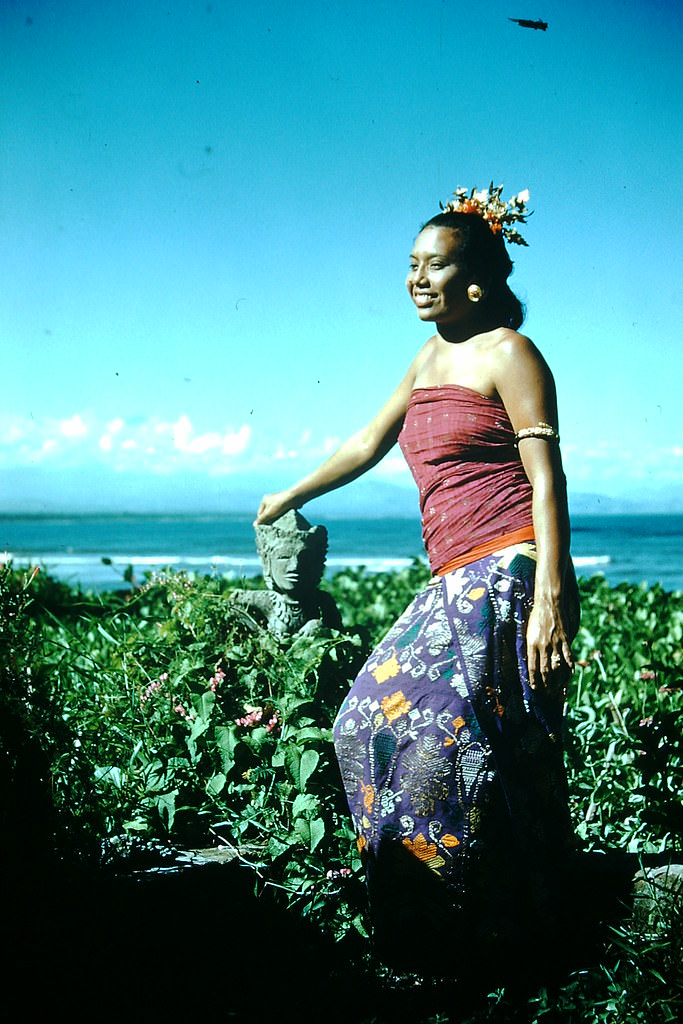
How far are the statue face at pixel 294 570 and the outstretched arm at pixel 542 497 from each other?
1033 millimetres

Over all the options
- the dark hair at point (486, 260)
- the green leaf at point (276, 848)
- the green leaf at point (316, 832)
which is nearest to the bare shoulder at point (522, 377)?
the dark hair at point (486, 260)

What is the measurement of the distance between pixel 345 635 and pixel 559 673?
3.17 feet

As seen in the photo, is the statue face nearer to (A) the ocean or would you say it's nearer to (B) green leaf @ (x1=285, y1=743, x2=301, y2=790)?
(B) green leaf @ (x1=285, y1=743, x2=301, y2=790)

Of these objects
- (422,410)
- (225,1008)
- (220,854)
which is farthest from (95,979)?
(422,410)

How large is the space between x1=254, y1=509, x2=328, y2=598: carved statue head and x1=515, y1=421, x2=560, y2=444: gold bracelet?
3.40 feet

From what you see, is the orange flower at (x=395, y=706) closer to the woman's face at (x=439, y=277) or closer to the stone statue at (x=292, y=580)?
the stone statue at (x=292, y=580)

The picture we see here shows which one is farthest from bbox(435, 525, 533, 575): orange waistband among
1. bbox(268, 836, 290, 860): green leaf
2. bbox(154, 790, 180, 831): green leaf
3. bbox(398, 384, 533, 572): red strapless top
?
bbox(154, 790, 180, 831): green leaf

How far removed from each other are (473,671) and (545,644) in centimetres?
21

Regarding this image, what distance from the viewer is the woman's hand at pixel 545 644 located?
2529mm

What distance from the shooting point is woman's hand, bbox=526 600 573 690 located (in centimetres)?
253

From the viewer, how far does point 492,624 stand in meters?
2.58

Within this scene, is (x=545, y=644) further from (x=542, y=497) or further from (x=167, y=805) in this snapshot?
(x=167, y=805)

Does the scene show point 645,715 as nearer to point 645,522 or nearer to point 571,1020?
point 571,1020

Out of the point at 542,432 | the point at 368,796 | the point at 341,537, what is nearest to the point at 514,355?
the point at 542,432
